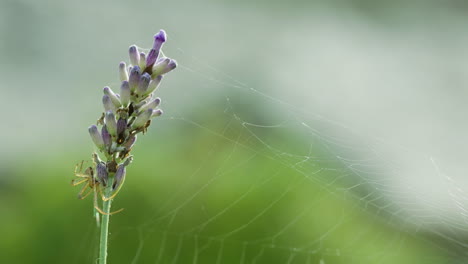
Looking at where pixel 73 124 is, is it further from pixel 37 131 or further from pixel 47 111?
pixel 47 111

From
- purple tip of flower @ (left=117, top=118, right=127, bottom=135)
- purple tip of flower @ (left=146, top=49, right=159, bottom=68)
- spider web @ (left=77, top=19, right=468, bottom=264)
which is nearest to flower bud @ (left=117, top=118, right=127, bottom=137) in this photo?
purple tip of flower @ (left=117, top=118, right=127, bottom=135)

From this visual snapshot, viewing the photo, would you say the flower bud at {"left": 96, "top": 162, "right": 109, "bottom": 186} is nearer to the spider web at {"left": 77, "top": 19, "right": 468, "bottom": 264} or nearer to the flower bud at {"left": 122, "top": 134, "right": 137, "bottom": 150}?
the flower bud at {"left": 122, "top": 134, "right": 137, "bottom": 150}

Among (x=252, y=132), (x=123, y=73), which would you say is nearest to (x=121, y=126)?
(x=123, y=73)

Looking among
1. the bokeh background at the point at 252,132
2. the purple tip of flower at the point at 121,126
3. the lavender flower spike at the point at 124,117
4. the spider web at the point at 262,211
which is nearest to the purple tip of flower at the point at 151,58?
the lavender flower spike at the point at 124,117

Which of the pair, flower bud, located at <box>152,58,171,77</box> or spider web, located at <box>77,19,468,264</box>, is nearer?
flower bud, located at <box>152,58,171,77</box>

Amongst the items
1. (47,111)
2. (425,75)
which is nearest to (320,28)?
(425,75)

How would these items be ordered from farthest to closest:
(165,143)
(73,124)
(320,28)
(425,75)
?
(320,28) → (425,75) → (73,124) → (165,143)
